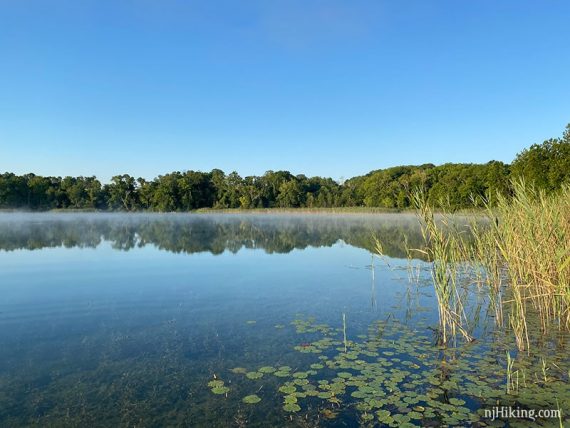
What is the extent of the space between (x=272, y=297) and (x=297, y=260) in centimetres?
736

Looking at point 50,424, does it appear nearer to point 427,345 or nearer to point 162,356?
point 162,356

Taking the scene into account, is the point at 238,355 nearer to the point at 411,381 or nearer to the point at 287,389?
the point at 287,389

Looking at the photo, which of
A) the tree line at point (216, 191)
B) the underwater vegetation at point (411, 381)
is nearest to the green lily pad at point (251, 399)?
the underwater vegetation at point (411, 381)

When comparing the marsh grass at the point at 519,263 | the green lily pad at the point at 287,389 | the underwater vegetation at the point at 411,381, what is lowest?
the underwater vegetation at the point at 411,381

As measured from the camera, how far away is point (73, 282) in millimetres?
12711


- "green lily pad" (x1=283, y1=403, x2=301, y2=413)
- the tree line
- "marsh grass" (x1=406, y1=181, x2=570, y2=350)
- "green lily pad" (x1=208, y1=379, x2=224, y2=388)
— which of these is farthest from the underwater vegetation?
the tree line

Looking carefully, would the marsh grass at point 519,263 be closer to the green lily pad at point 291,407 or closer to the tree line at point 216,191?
the green lily pad at point 291,407

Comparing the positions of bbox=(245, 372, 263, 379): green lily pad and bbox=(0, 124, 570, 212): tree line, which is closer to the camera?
bbox=(245, 372, 263, 379): green lily pad

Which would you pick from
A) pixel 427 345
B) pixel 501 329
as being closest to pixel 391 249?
pixel 501 329

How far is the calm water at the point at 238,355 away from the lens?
4.78 m

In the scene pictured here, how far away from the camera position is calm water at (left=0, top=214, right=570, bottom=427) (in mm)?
4781

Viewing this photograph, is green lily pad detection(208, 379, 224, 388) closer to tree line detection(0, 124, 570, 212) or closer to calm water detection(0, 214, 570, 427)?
calm water detection(0, 214, 570, 427)

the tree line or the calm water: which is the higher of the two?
the tree line

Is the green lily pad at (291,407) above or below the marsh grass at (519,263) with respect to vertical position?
below
